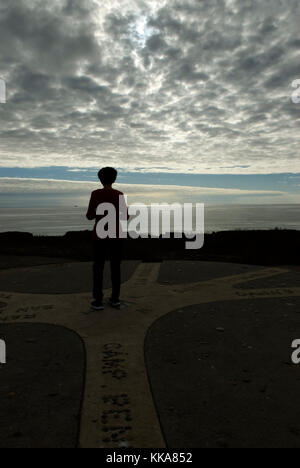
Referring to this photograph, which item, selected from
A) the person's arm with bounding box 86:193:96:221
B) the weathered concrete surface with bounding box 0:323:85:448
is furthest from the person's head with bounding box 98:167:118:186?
the weathered concrete surface with bounding box 0:323:85:448

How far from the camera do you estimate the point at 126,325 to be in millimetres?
4609

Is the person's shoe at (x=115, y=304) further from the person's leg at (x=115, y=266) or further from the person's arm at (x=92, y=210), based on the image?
the person's arm at (x=92, y=210)

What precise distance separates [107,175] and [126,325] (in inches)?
88.5

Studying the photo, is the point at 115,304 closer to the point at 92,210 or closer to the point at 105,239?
the point at 105,239

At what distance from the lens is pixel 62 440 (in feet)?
7.34

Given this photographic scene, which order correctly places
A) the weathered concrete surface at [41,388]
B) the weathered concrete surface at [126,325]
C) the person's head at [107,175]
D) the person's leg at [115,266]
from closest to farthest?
the weathered concrete surface at [41,388], the weathered concrete surface at [126,325], the person's head at [107,175], the person's leg at [115,266]

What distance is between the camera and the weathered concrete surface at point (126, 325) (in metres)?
2.42

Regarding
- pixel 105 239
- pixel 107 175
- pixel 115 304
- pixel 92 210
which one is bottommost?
pixel 115 304

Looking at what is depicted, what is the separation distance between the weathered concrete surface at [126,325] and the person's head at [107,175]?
1.98 meters

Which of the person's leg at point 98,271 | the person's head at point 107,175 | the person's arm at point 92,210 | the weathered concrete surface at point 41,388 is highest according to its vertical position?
the person's head at point 107,175

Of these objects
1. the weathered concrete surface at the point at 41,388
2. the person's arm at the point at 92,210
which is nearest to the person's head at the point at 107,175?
the person's arm at the point at 92,210

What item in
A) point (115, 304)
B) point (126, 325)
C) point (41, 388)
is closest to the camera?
point (41, 388)

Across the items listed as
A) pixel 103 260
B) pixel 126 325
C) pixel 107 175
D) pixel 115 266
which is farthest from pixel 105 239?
pixel 126 325

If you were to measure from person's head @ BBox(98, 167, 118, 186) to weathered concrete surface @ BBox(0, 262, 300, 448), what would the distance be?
198 centimetres
